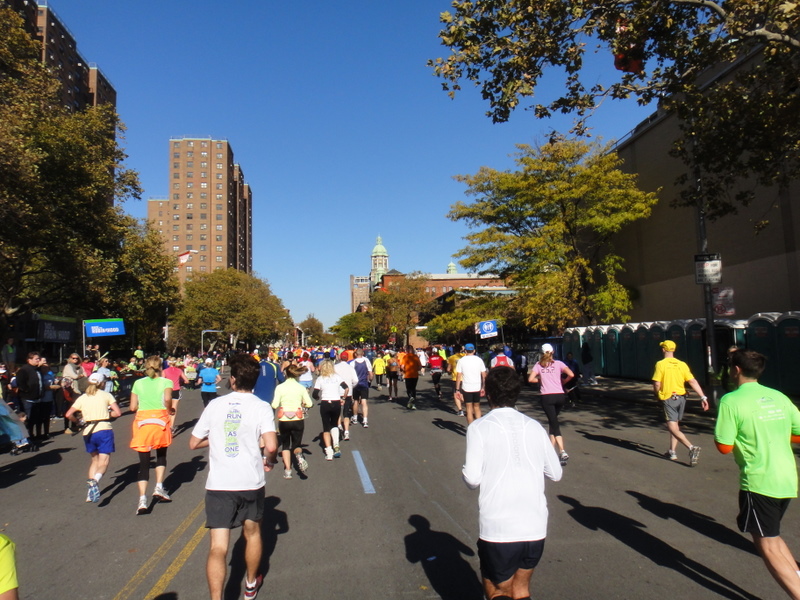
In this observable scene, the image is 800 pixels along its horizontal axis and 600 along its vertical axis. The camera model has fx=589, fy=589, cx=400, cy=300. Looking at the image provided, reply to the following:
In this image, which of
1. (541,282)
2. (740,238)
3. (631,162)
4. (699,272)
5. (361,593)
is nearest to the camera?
(361,593)

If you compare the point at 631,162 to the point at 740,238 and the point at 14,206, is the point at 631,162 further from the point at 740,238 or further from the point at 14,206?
the point at 14,206

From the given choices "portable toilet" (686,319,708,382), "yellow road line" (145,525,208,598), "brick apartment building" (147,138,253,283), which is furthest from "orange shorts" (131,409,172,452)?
"brick apartment building" (147,138,253,283)

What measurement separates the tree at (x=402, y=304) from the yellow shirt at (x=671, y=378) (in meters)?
56.4

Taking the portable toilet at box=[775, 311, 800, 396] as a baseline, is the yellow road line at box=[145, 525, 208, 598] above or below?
below

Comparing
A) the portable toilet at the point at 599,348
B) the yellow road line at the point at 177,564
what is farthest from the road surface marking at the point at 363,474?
the portable toilet at the point at 599,348

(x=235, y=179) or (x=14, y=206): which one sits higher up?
(x=235, y=179)

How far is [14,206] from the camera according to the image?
52.0 ft

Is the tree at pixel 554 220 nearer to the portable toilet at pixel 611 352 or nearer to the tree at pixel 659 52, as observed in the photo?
the portable toilet at pixel 611 352

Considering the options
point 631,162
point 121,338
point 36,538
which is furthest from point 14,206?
→ point 121,338

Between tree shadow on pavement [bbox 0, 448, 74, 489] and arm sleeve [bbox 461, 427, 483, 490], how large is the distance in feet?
26.6

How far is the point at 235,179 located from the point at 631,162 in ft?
359

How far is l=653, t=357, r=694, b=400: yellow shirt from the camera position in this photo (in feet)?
28.0

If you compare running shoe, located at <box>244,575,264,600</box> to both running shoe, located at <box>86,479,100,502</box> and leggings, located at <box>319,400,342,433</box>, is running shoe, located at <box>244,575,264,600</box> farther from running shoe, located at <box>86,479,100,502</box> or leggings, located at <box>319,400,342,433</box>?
leggings, located at <box>319,400,342,433</box>

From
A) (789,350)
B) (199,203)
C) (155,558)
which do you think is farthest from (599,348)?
(199,203)
